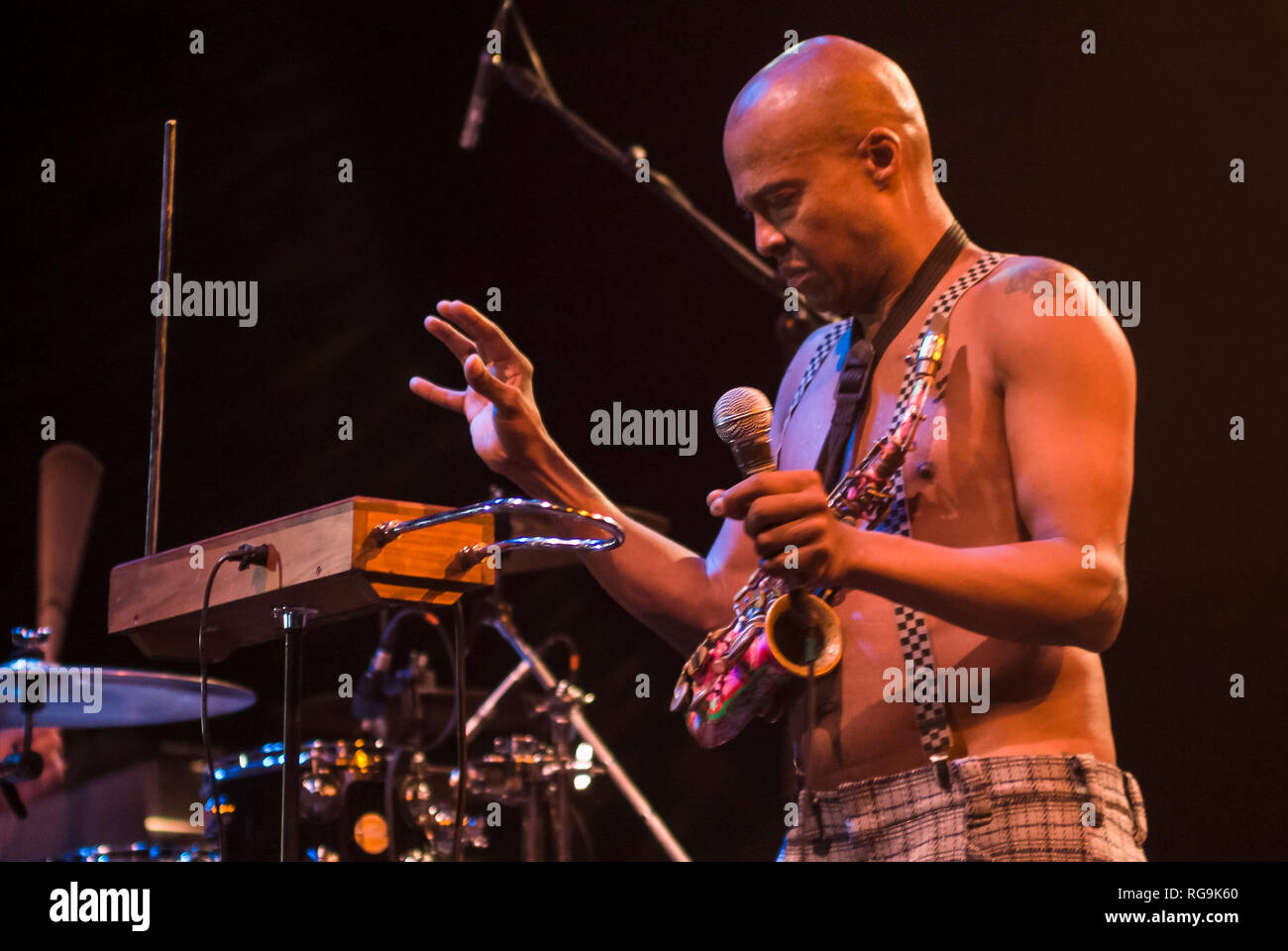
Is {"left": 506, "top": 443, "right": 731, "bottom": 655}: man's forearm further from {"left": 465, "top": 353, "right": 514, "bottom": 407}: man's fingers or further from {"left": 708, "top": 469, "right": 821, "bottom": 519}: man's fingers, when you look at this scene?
{"left": 708, "top": 469, "right": 821, "bottom": 519}: man's fingers

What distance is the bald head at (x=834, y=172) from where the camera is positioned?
2.05 m

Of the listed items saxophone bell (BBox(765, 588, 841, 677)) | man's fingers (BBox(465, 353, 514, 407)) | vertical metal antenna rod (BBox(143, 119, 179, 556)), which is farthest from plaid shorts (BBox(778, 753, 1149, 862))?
vertical metal antenna rod (BBox(143, 119, 179, 556))

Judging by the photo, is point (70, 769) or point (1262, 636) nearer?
point (1262, 636)

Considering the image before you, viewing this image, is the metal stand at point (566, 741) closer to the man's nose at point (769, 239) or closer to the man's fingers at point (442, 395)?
the man's fingers at point (442, 395)

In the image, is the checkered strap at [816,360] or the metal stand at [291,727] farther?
the checkered strap at [816,360]

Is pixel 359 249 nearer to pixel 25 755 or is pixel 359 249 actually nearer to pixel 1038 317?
pixel 25 755

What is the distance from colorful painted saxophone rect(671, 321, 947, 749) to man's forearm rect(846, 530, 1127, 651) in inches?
8.7

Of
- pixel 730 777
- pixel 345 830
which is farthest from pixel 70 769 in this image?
pixel 730 777

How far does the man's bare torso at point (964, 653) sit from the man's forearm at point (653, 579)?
12.8 inches

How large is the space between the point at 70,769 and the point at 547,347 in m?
2.19

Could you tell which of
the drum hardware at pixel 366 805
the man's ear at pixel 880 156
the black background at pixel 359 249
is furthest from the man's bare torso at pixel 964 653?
the black background at pixel 359 249
